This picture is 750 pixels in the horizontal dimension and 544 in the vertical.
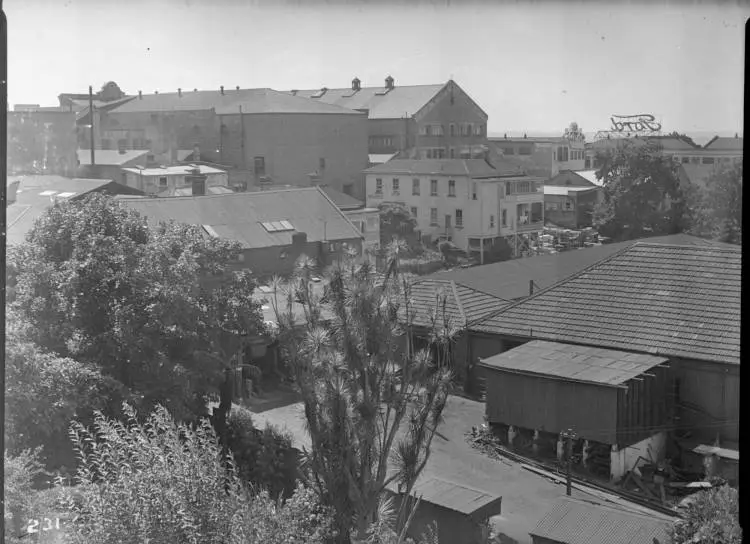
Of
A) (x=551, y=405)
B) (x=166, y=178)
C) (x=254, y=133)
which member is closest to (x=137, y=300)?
(x=166, y=178)

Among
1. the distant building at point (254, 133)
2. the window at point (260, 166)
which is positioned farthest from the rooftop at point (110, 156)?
the window at point (260, 166)

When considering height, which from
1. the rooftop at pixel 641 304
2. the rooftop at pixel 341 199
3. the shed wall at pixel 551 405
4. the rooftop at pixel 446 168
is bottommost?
the shed wall at pixel 551 405

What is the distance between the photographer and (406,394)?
2316 millimetres

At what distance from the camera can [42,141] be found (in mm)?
2059

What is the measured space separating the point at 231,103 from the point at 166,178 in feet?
1.18

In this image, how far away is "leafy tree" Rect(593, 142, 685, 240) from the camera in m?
2.49

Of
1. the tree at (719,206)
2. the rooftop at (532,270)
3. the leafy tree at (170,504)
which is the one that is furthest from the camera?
the rooftop at (532,270)

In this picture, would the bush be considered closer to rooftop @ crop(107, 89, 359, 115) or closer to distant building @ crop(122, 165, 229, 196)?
distant building @ crop(122, 165, 229, 196)

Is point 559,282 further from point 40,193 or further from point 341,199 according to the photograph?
point 40,193

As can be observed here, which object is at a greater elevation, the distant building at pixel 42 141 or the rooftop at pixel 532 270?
the distant building at pixel 42 141

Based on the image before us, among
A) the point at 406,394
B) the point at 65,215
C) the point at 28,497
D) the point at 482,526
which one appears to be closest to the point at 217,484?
the point at 28,497

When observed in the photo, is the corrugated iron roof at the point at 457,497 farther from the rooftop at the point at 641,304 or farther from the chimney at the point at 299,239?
the chimney at the point at 299,239

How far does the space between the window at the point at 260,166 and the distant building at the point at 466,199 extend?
349 millimetres

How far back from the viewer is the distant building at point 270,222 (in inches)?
96.3
